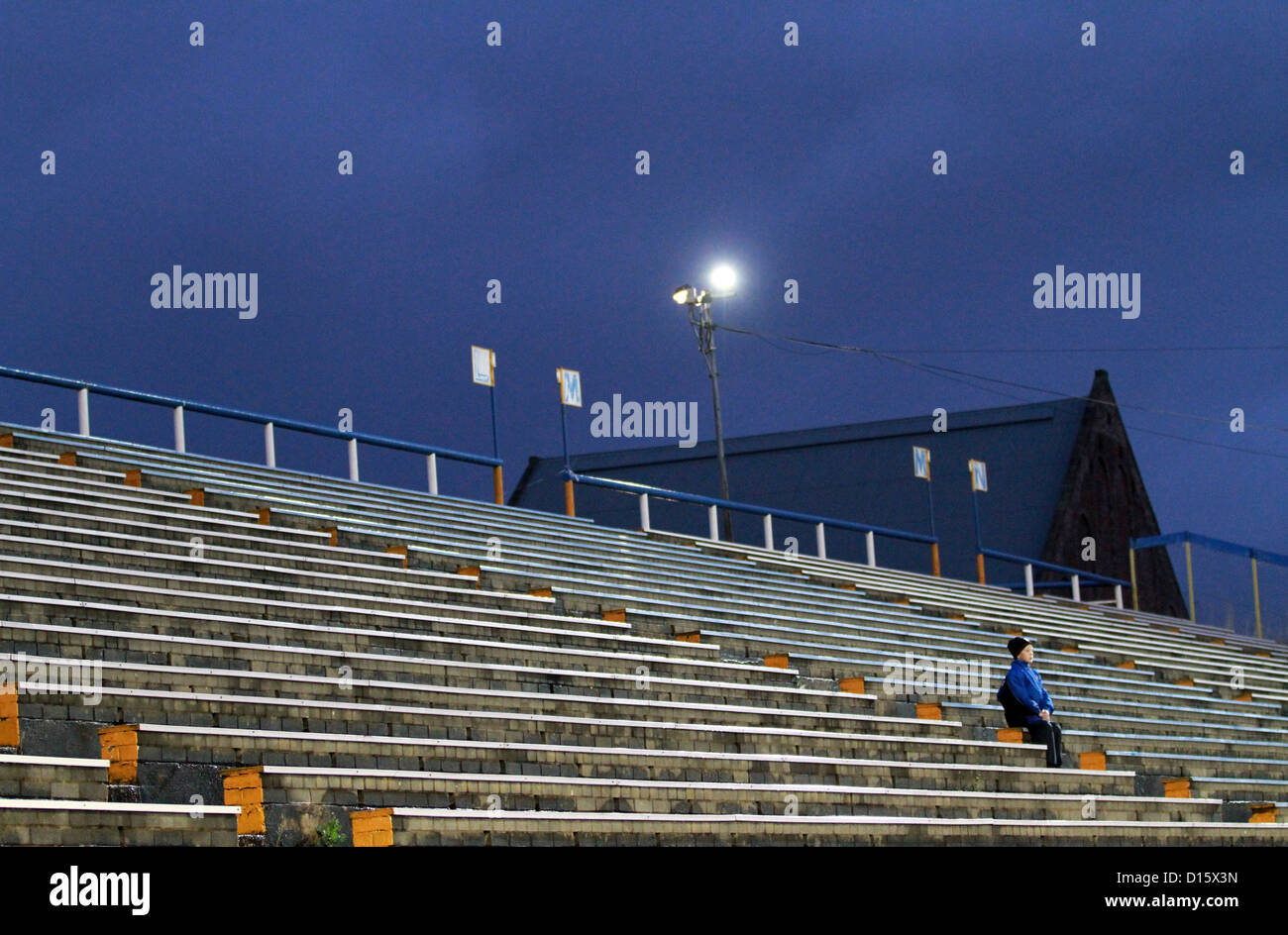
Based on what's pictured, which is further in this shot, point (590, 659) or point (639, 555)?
point (639, 555)

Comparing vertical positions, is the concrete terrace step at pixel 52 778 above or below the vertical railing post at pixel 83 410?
below

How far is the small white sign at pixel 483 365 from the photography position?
15922 millimetres

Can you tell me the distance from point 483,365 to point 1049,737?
7284 mm

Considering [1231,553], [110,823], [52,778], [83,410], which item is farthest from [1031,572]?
[110,823]

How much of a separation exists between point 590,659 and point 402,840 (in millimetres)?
3543

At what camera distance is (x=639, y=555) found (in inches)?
594

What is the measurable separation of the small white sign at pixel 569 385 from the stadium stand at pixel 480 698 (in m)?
1.86

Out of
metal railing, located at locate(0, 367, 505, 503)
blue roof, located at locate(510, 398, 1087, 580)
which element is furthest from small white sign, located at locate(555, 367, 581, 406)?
blue roof, located at locate(510, 398, 1087, 580)

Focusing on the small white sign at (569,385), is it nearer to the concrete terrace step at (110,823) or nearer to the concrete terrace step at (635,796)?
the concrete terrace step at (635,796)

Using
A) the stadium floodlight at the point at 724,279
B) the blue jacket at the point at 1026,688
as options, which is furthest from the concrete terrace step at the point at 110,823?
the stadium floodlight at the point at 724,279

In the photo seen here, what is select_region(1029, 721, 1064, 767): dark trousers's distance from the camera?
35.3ft
